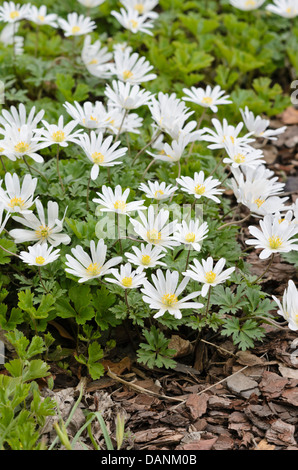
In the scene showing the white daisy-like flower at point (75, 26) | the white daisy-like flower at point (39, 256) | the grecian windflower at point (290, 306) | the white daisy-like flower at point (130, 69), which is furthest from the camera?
the white daisy-like flower at point (75, 26)

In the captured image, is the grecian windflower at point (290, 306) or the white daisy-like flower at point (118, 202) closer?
the grecian windflower at point (290, 306)

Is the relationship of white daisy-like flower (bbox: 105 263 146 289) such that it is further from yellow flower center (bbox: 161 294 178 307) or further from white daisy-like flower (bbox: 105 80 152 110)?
white daisy-like flower (bbox: 105 80 152 110)

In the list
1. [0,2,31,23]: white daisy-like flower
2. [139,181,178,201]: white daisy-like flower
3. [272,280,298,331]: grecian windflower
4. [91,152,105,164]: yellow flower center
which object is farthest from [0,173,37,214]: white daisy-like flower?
[0,2,31,23]: white daisy-like flower

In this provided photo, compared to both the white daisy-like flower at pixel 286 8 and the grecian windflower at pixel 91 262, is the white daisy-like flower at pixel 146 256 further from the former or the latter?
the white daisy-like flower at pixel 286 8

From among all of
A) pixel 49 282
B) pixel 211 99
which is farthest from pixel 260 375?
pixel 211 99

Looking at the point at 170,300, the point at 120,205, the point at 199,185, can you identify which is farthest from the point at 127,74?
the point at 170,300

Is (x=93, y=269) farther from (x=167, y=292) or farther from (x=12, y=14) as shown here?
(x=12, y=14)

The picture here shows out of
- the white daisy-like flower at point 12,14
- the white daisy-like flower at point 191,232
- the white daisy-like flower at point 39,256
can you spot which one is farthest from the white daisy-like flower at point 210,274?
the white daisy-like flower at point 12,14
